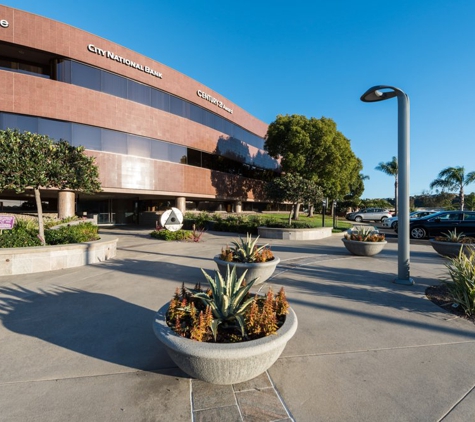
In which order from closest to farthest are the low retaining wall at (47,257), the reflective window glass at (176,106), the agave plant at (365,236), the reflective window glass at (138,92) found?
the low retaining wall at (47,257) → the agave plant at (365,236) → the reflective window glass at (138,92) → the reflective window glass at (176,106)

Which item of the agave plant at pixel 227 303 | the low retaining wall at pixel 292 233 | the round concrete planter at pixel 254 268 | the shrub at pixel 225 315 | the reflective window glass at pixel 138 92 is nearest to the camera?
the shrub at pixel 225 315

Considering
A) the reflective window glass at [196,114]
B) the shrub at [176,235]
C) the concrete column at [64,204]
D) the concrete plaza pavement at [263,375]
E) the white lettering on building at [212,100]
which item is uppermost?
the white lettering on building at [212,100]

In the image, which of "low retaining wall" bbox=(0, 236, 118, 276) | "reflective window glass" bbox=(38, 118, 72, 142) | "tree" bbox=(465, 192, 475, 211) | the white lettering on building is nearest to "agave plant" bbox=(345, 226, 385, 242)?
"low retaining wall" bbox=(0, 236, 118, 276)

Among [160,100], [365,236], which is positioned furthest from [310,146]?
[365,236]

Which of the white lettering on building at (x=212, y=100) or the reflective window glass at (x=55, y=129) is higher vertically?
the white lettering on building at (x=212, y=100)

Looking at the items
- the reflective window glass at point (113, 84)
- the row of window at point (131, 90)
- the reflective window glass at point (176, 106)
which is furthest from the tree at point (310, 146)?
the reflective window glass at point (113, 84)

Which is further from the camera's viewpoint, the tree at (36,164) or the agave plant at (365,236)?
the agave plant at (365,236)

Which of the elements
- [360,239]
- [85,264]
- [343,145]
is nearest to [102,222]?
[85,264]

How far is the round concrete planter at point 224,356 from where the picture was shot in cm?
242

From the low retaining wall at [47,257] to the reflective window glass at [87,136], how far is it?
36.3 ft

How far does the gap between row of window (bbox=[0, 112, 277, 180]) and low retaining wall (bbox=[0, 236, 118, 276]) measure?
36.9ft

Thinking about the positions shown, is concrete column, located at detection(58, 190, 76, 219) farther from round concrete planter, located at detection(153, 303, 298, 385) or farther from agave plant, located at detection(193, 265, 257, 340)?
round concrete planter, located at detection(153, 303, 298, 385)

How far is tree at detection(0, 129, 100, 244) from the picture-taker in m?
7.41

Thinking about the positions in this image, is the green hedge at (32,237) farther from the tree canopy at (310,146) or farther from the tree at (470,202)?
the tree at (470,202)
